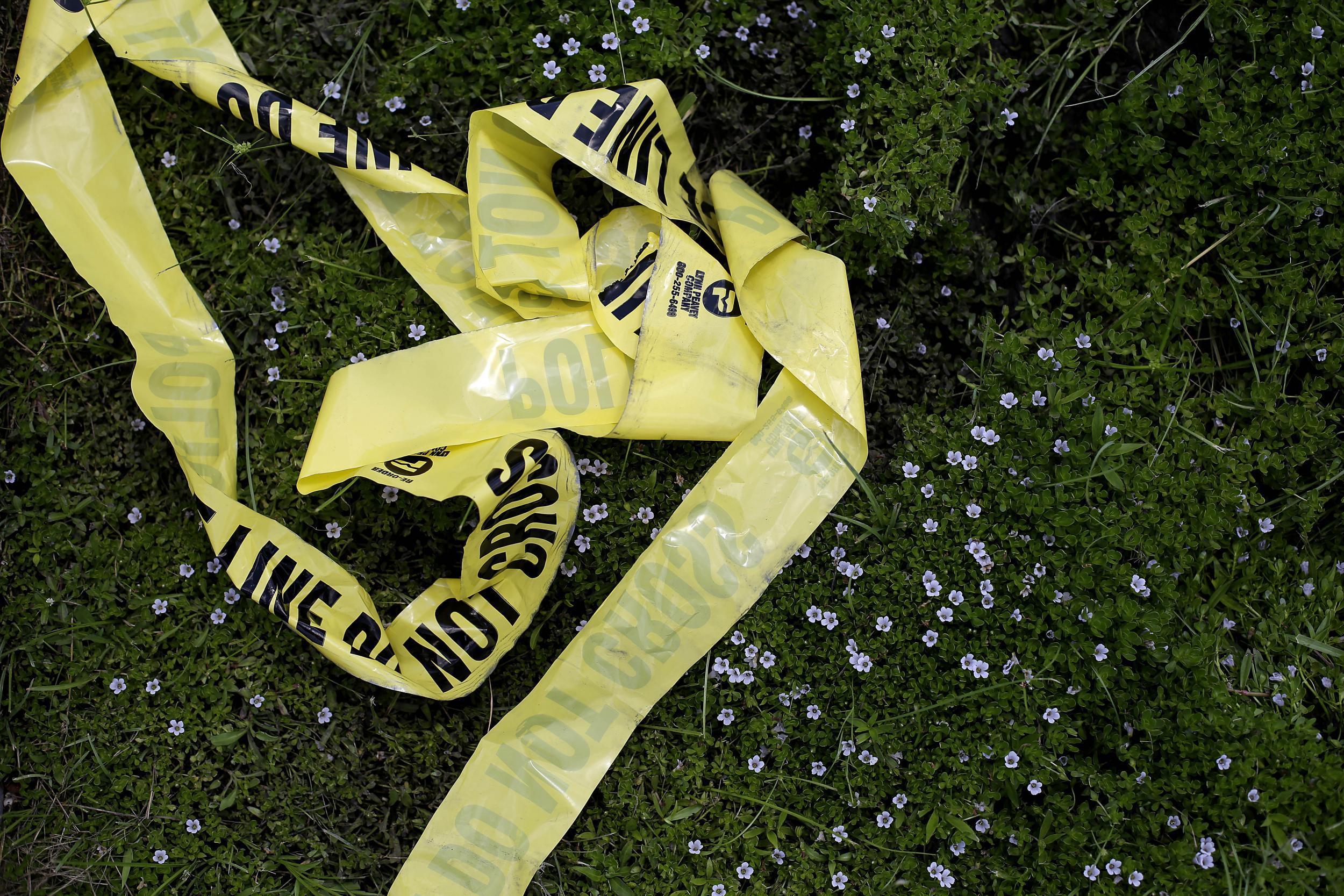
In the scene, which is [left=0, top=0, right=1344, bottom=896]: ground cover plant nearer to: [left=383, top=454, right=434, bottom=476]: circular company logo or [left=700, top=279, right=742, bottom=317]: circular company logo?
[left=383, top=454, right=434, bottom=476]: circular company logo

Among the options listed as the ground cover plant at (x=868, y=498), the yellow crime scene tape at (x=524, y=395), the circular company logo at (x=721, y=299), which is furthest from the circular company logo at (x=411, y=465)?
the circular company logo at (x=721, y=299)

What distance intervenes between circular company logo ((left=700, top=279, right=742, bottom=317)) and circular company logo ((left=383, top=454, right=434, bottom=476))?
1.02 metres

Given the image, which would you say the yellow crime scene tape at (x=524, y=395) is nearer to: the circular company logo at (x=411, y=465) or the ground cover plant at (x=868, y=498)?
the circular company logo at (x=411, y=465)

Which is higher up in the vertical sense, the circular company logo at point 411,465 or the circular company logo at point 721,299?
the circular company logo at point 721,299

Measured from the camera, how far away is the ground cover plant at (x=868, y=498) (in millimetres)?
2650

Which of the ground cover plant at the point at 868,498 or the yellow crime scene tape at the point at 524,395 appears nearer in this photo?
the ground cover plant at the point at 868,498

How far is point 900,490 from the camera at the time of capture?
285 cm

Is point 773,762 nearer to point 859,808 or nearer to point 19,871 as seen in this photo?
point 859,808

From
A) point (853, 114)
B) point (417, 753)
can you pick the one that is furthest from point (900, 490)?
point (417, 753)

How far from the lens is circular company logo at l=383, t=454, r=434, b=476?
286 cm

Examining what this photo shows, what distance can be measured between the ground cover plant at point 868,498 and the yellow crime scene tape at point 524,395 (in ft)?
0.43

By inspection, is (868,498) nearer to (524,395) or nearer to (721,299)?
(721,299)

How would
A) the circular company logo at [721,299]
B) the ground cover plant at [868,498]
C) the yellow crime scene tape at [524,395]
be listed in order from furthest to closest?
the circular company logo at [721,299] < the yellow crime scene tape at [524,395] < the ground cover plant at [868,498]

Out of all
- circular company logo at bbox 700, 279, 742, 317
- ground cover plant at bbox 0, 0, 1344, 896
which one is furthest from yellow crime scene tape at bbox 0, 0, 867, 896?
ground cover plant at bbox 0, 0, 1344, 896
